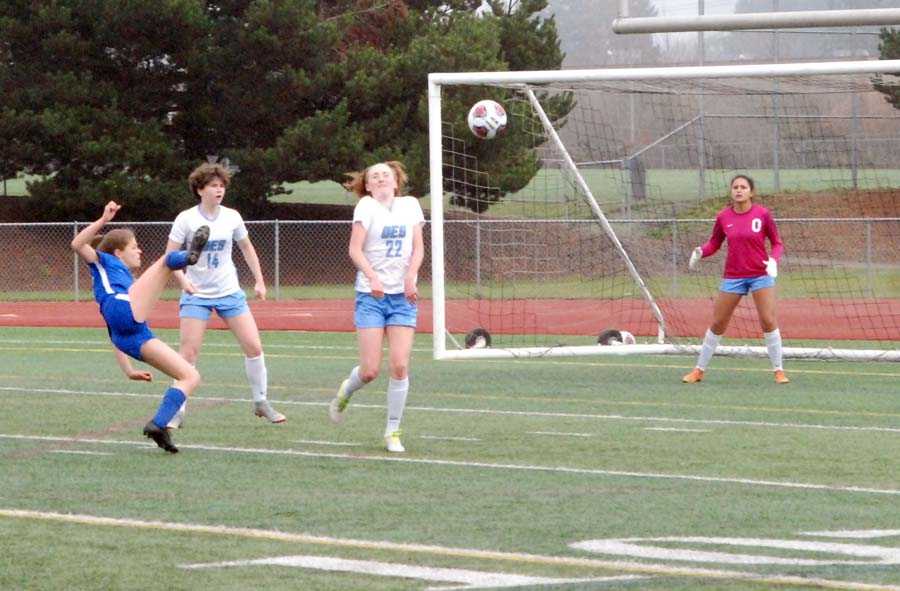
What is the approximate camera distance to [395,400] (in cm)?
1153

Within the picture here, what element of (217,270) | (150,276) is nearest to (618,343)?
(217,270)

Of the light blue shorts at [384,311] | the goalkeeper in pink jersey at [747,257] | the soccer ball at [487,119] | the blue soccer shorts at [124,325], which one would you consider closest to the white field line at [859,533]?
the light blue shorts at [384,311]

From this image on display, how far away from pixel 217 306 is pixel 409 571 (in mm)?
5912

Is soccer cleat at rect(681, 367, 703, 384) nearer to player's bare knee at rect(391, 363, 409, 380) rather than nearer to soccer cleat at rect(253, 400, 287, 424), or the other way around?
soccer cleat at rect(253, 400, 287, 424)

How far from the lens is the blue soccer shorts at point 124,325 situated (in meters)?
11.3

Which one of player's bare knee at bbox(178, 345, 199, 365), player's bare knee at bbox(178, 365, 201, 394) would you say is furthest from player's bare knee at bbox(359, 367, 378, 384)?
player's bare knee at bbox(178, 345, 199, 365)

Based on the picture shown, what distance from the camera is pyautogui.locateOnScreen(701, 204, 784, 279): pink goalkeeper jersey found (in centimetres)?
1652

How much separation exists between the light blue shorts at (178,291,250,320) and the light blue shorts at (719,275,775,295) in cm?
547

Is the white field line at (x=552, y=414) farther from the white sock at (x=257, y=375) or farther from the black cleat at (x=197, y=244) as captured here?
the black cleat at (x=197, y=244)

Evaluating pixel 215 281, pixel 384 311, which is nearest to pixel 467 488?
pixel 384 311

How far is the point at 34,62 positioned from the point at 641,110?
521 inches

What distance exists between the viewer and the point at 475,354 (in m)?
18.2

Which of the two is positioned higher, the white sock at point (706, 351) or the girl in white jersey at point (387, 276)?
the girl in white jersey at point (387, 276)

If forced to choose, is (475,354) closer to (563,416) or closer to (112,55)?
(563,416)
